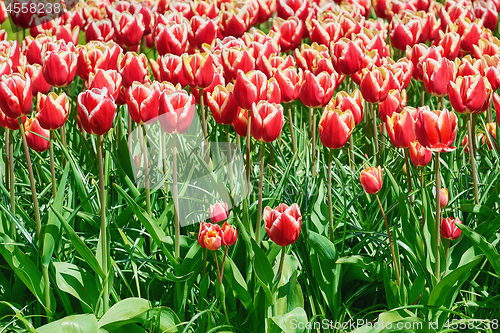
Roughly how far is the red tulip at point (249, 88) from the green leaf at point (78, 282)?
2.96 feet

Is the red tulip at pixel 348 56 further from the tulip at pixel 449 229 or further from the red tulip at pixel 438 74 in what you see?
the tulip at pixel 449 229

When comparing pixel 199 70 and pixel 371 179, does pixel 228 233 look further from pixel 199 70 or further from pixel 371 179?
pixel 199 70

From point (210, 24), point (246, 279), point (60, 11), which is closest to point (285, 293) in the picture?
point (246, 279)

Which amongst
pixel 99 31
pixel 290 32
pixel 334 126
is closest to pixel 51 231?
pixel 334 126

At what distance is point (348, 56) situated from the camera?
2709 mm

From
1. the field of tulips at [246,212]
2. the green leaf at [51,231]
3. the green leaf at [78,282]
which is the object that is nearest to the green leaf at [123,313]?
the field of tulips at [246,212]

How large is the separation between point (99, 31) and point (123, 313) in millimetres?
2417

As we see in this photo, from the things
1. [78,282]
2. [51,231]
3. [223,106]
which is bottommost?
[78,282]

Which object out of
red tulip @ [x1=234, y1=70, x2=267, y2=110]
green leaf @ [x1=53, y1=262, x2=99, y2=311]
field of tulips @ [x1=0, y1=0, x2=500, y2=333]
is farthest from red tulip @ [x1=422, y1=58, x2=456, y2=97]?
green leaf @ [x1=53, y1=262, x2=99, y2=311]

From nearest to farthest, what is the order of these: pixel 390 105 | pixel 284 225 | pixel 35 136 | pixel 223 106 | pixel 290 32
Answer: pixel 284 225
pixel 223 106
pixel 390 105
pixel 35 136
pixel 290 32

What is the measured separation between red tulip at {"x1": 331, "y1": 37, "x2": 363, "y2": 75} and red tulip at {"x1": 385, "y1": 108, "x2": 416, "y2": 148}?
0.78m

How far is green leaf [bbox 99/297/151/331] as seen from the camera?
191 cm

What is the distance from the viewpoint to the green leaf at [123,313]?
191cm

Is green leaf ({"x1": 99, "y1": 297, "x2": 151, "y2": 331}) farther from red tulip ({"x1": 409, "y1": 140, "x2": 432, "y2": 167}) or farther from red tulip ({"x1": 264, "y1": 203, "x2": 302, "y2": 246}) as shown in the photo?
red tulip ({"x1": 409, "y1": 140, "x2": 432, "y2": 167})
